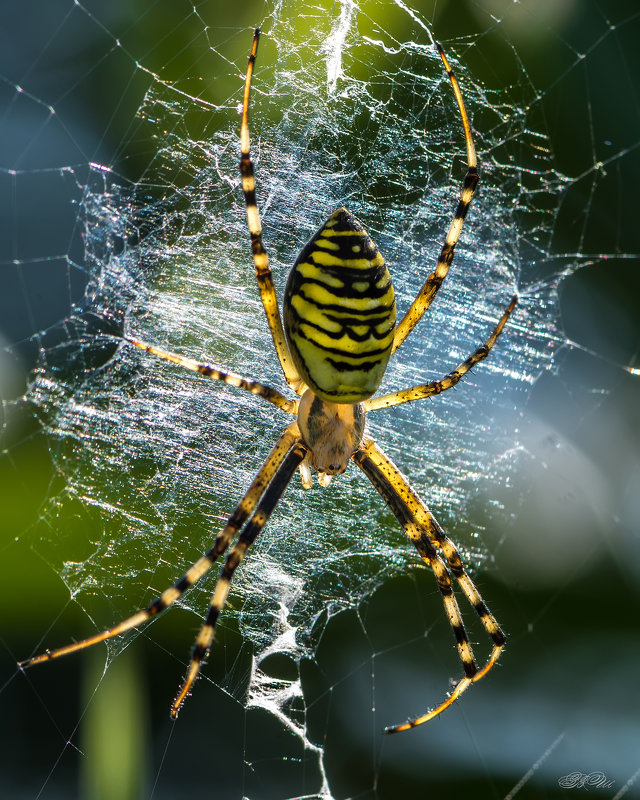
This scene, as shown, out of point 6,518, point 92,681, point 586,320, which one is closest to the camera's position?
point 6,518

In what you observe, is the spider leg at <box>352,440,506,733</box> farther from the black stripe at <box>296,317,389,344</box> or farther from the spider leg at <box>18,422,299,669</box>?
the black stripe at <box>296,317,389,344</box>

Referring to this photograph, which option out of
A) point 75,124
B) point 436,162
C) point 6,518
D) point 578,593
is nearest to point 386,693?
point 578,593

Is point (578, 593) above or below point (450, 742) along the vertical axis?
above

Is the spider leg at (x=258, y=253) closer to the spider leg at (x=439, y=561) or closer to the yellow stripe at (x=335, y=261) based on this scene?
the yellow stripe at (x=335, y=261)

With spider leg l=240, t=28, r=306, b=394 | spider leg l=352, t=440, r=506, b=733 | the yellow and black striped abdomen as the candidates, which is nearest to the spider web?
spider leg l=352, t=440, r=506, b=733

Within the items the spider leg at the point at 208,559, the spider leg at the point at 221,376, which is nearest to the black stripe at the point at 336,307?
the spider leg at the point at 221,376

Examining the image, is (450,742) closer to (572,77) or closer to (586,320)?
(586,320)

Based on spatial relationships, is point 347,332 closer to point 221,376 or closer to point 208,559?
point 221,376
